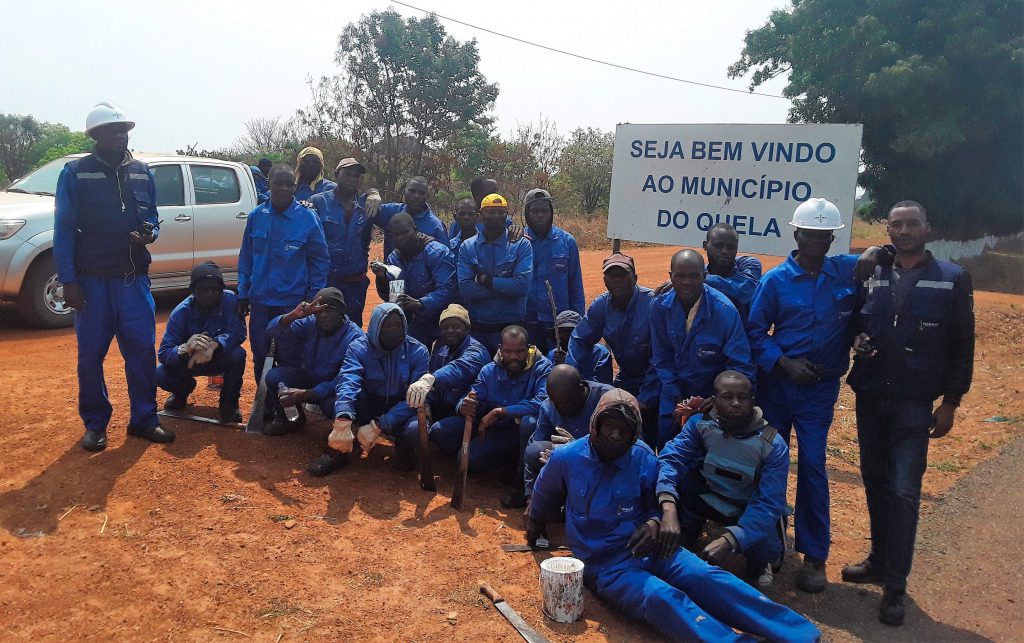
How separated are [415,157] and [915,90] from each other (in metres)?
12.3

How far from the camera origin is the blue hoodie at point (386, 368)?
213 inches

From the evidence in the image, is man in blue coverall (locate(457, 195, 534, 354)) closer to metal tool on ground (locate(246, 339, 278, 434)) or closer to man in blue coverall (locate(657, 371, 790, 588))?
metal tool on ground (locate(246, 339, 278, 434))

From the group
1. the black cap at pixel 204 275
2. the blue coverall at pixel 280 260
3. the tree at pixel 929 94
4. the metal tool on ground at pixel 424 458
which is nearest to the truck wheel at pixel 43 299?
the black cap at pixel 204 275

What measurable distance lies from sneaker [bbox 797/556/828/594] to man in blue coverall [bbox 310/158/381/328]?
13.2ft

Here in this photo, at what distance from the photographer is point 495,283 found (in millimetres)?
5906

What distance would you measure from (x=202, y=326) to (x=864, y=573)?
5019 millimetres

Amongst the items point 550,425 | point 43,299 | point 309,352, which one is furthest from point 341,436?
point 43,299

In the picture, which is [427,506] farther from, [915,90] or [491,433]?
[915,90]

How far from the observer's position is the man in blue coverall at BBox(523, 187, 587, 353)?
6.34 meters

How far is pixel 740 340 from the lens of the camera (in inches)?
→ 177

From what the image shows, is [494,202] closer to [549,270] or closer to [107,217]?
[549,270]

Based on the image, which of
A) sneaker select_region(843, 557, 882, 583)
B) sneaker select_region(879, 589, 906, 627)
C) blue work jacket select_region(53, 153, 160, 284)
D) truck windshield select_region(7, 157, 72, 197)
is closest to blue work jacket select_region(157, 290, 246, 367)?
blue work jacket select_region(53, 153, 160, 284)

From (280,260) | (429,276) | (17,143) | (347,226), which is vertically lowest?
(429,276)

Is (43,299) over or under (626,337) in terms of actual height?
under
